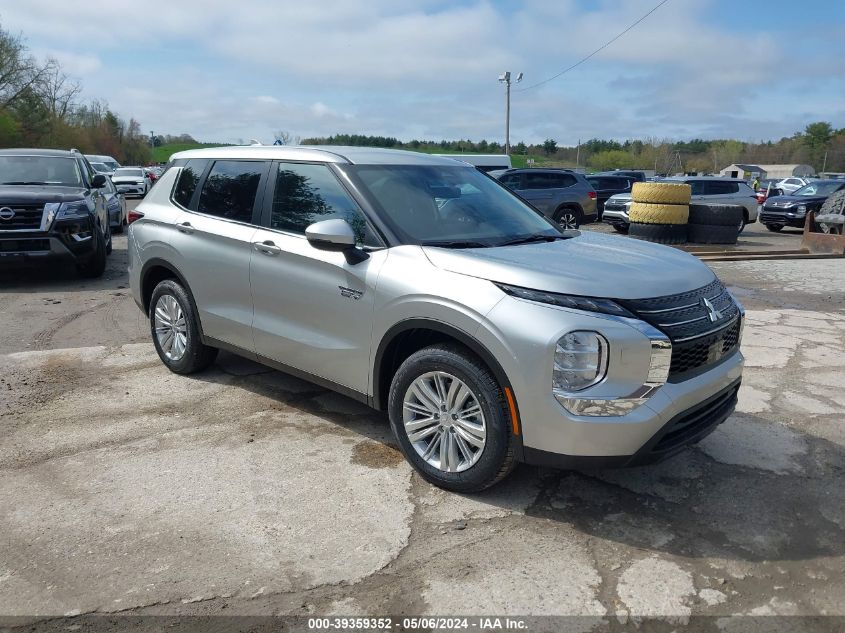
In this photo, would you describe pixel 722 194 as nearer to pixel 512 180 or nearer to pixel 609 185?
pixel 512 180

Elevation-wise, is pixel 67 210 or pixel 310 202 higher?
pixel 310 202

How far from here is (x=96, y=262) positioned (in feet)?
33.0

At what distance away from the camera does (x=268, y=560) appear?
3113mm

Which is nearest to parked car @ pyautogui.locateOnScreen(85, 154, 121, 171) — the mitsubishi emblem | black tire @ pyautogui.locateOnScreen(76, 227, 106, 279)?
black tire @ pyautogui.locateOnScreen(76, 227, 106, 279)

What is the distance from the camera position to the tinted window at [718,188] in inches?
776

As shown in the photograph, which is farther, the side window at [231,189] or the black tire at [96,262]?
the black tire at [96,262]

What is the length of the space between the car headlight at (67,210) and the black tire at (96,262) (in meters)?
0.33

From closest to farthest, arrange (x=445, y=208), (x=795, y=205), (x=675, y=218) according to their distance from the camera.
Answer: (x=445, y=208) < (x=675, y=218) < (x=795, y=205)

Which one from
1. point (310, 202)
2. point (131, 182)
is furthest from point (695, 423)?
point (131, 182)

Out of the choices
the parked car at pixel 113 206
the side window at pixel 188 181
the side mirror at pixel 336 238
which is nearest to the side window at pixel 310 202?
the side mirror at pixel 336 238

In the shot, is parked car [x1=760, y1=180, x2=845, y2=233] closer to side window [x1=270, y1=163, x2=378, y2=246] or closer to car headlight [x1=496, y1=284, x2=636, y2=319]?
side window [x1=270, y1=163, x2=378, y2=246]

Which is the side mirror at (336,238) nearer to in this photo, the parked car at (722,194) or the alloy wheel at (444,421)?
the alloy wheel at (444,421)

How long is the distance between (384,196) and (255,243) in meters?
1.00

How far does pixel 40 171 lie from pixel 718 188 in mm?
16920
